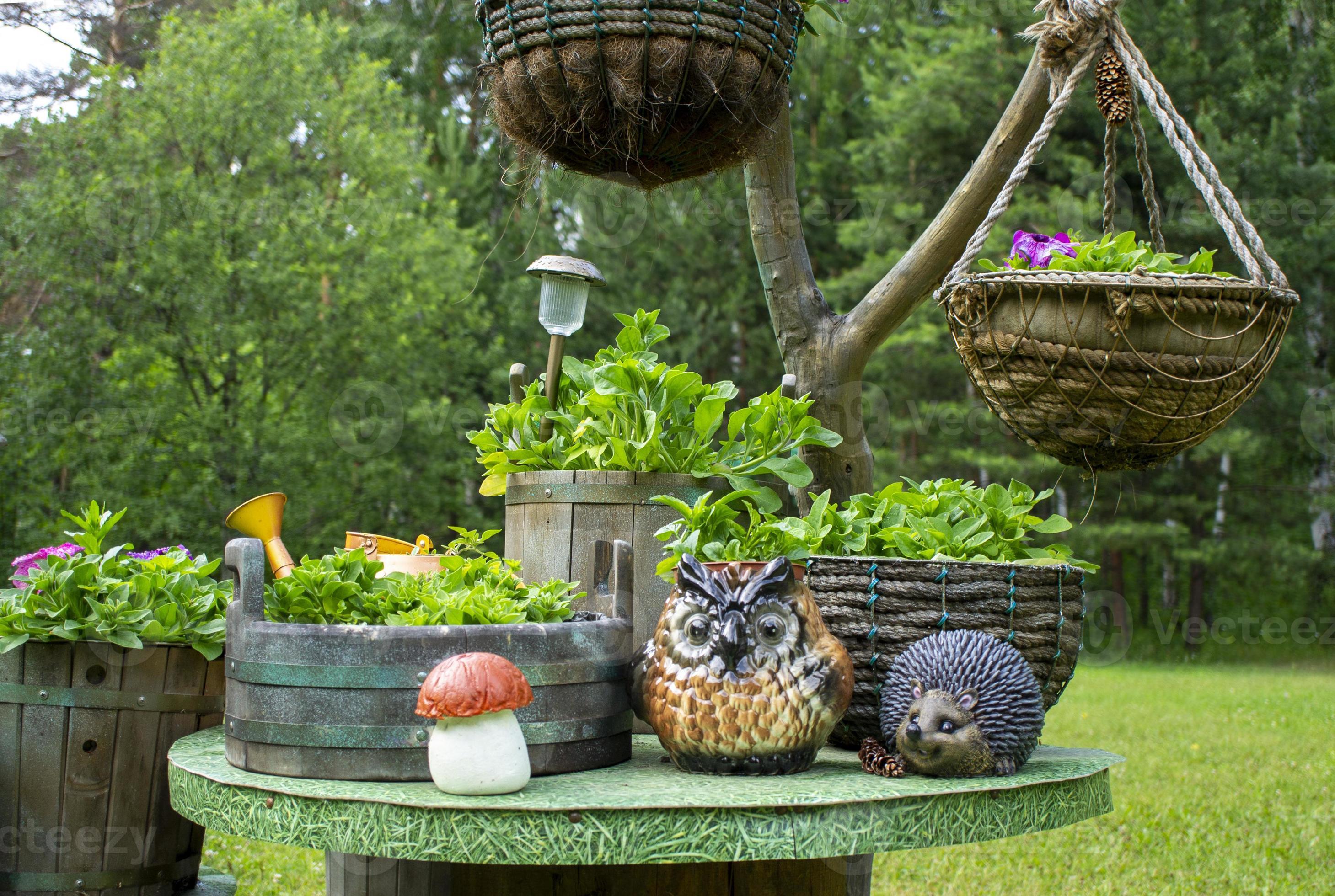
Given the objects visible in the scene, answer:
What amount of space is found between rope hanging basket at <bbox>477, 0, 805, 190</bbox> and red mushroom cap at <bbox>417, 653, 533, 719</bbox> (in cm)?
106

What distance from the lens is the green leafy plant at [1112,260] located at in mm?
1968

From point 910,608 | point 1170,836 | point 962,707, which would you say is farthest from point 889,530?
point 1170,836

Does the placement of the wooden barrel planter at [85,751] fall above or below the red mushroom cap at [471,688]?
below

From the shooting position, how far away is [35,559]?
8.87 ft

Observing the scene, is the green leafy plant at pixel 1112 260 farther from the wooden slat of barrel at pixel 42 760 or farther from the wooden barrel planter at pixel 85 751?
the wooden slat of barrel at pixel 42 760

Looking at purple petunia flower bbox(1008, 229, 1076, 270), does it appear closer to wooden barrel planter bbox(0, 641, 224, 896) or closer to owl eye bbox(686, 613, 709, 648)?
owl eye bbox(686, 613, 709, 648)

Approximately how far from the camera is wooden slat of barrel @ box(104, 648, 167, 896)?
2.18m

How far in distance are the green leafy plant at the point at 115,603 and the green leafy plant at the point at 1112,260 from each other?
1664 millimetres

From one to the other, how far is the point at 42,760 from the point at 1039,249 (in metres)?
2.14

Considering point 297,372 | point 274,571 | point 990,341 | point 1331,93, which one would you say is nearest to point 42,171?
point 297,372

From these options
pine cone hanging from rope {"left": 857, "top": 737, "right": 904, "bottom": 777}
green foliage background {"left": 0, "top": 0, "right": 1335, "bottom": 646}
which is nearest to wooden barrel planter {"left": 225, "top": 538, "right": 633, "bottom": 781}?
pine cone hanging from rope {"left": 857, "top": 737, "right": 904, "bottom": 777}

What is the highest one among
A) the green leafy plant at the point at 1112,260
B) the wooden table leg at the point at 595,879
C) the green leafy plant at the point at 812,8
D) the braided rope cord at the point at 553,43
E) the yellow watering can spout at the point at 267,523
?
the green leafy plant at the point at 812,8

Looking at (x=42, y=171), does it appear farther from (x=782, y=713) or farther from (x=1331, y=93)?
(x=1331, y=93)

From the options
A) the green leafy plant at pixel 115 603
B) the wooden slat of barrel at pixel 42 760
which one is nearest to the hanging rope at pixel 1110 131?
the green leafy plant at pixel 115 603
